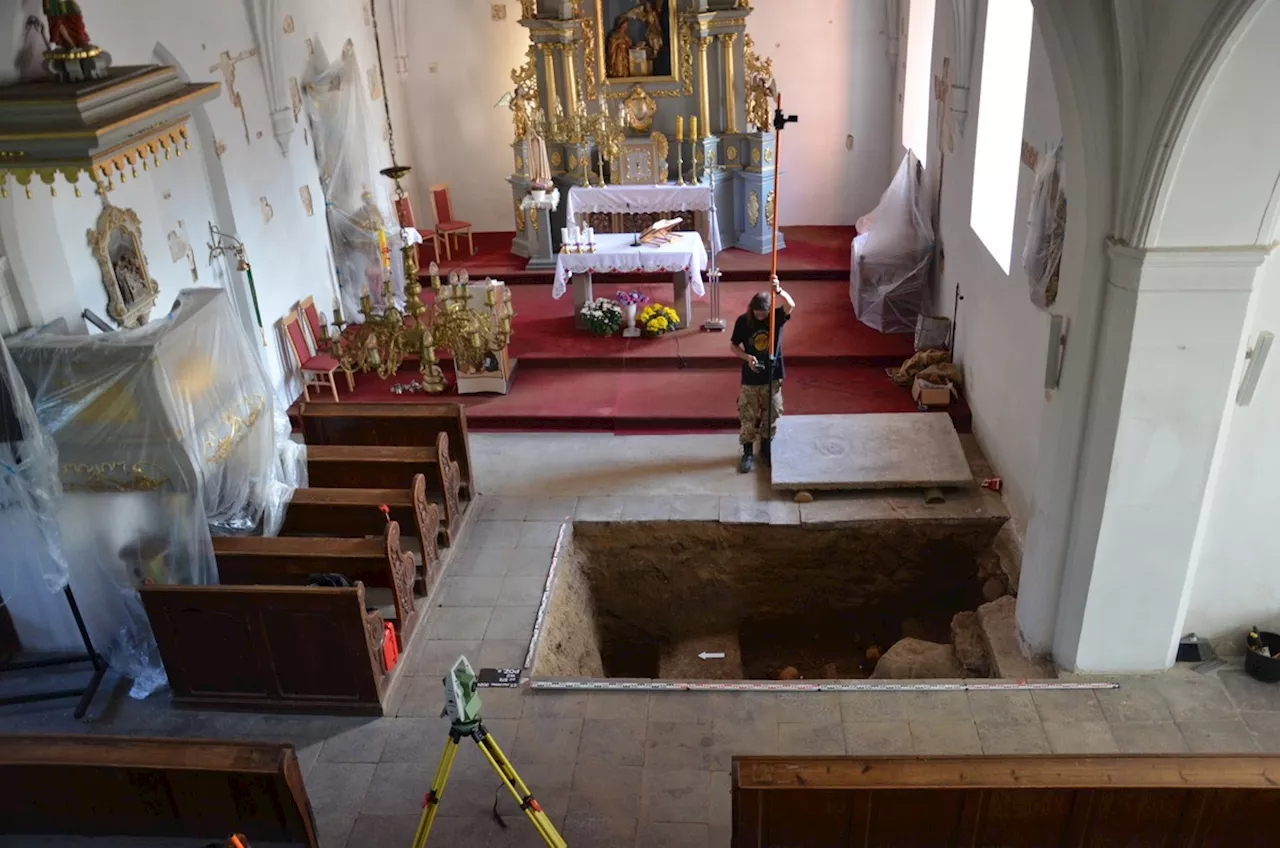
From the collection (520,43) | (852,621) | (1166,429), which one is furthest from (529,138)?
(1166,429)

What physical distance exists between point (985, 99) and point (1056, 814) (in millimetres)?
6334

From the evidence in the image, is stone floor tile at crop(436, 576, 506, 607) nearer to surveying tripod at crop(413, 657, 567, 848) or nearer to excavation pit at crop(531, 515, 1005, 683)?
excavation pit at crop(531, 515, 1005, 683)

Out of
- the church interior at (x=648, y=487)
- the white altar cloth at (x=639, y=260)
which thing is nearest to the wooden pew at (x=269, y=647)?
the church interior at (x=648, y=487)

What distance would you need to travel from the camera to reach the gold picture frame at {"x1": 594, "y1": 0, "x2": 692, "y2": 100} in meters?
13.1

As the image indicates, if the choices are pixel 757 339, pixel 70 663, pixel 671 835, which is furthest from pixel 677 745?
pixel 70 663

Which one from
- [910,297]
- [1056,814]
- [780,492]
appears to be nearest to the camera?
[1056,814]

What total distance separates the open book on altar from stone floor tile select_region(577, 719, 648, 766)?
6.70 m

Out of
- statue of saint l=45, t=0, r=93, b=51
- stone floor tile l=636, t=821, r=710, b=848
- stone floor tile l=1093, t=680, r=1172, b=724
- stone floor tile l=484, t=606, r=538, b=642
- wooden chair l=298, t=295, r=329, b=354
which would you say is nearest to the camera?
statue of saint l=45, t=0, r=93, b=51

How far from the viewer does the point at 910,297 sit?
11594 mm

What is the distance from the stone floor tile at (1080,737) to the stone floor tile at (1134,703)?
0.13 m

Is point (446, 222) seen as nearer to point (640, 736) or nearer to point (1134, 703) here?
point (640, 736)

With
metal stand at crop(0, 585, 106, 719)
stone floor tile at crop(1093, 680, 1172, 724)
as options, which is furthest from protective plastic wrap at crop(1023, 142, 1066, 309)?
metal stand at crop(0, 585, 106, 719)

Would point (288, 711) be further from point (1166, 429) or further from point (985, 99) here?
point (985, 99)

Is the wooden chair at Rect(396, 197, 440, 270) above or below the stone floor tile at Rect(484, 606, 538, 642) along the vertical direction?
above
